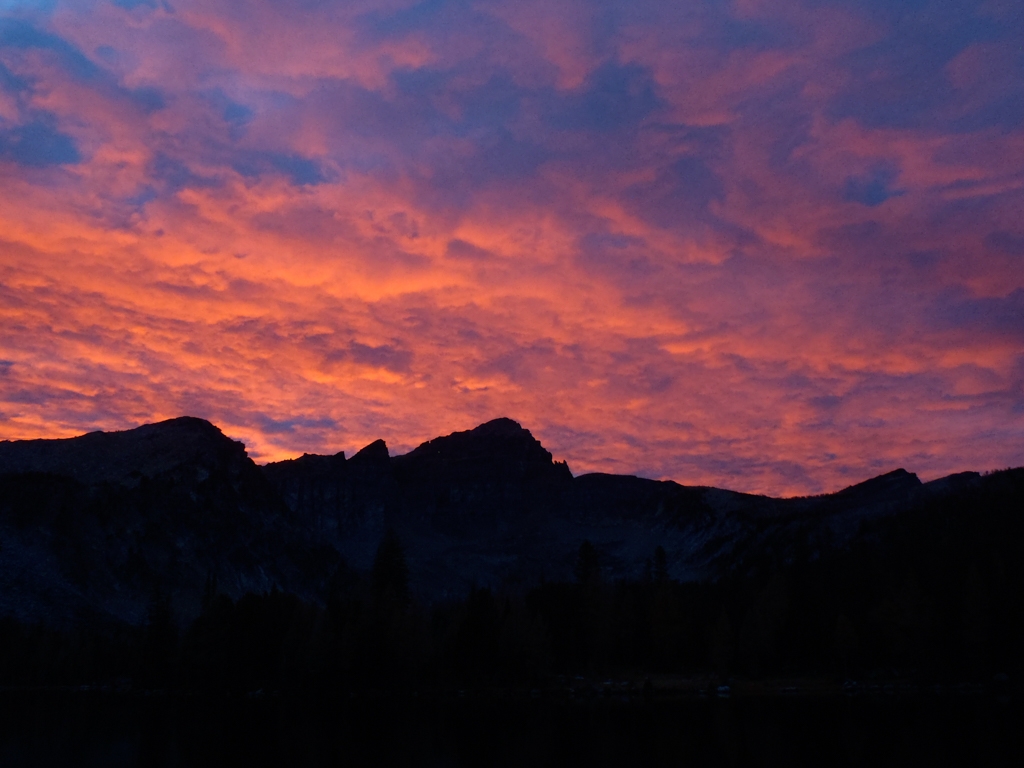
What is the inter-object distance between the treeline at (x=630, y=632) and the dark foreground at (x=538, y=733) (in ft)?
55.6

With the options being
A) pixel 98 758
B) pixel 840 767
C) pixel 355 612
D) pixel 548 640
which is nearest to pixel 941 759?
pixel 840 767

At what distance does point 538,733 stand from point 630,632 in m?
79.0

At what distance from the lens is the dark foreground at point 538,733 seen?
60250 millimetres

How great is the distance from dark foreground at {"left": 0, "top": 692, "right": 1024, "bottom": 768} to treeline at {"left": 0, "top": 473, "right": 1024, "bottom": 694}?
16.9 m

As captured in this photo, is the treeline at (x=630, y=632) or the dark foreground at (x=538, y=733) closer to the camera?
the dark foreground at (x=538, y=733)

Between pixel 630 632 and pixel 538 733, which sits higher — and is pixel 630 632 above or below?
above

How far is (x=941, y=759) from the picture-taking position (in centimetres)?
5438

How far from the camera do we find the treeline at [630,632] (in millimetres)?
128125

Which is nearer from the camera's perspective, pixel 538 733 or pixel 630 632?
pixel 538 733

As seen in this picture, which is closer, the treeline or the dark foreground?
the dark foreground

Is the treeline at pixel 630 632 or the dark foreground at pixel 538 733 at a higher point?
the treeline at pixel 630 632

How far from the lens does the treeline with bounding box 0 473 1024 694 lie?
128 meters

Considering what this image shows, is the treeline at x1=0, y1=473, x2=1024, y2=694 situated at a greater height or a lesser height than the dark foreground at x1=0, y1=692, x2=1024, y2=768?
greater

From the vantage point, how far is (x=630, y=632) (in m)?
153
